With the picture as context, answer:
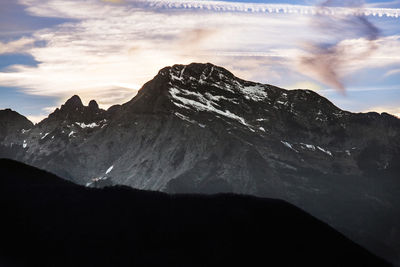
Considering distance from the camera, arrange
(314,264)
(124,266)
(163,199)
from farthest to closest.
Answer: (163,199), (314,264), (124,266)

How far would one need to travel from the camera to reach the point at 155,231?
68.4m

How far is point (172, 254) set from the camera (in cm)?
6631

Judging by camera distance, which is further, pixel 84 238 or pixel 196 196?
pixel 196 196

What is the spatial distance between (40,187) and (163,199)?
1425 centimetres

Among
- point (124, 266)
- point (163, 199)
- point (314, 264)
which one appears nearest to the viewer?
point (124, 266)

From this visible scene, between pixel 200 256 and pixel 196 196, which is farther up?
pixel 196 196

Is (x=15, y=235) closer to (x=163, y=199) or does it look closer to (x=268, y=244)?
(x=163, y=199)

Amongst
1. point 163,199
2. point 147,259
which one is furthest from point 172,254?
point 163,199

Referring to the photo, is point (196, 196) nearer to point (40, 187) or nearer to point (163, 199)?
point (163, 199)

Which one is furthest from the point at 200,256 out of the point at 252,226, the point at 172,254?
the point at 252,226

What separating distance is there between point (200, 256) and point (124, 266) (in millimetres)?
8157

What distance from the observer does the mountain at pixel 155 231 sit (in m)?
65.6

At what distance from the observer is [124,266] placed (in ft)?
209

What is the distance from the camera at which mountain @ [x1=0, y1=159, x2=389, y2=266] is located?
65625 millimetres
